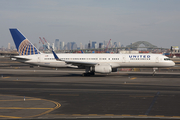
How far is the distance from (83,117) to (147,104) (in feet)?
23.3

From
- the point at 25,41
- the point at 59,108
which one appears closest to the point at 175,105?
the point at 59,108

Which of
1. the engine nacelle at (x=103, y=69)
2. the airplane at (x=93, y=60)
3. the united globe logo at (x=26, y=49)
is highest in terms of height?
the united globe logo at (x=26, y=49)

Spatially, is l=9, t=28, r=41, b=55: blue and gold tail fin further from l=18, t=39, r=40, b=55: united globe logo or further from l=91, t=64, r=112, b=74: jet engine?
l=91, t=64, r=112, b=74: jet engine

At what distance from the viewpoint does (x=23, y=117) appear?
53.0ft

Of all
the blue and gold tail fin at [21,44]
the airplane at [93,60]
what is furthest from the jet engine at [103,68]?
the blue and gold tail fin at [21,44]

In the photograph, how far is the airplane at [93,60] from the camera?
45.1 meters

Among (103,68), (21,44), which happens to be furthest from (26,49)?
(103,68)

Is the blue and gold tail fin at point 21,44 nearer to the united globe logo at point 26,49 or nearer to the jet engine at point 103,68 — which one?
the united globe logo at point 26,49

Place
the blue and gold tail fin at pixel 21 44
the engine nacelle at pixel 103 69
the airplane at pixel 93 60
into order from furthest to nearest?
the blue and gold tail fin at pixel 21 44 < the airplane at pixel 93 60 < the engine nacelle at pixel 103 69

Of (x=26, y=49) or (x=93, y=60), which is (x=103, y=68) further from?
(x=26, y=49)

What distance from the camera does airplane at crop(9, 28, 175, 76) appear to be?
45.1m

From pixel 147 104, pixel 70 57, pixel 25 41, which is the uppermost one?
pixel 25 41

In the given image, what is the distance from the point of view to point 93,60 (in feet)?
159

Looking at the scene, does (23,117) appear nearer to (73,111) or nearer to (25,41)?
(73,111)
